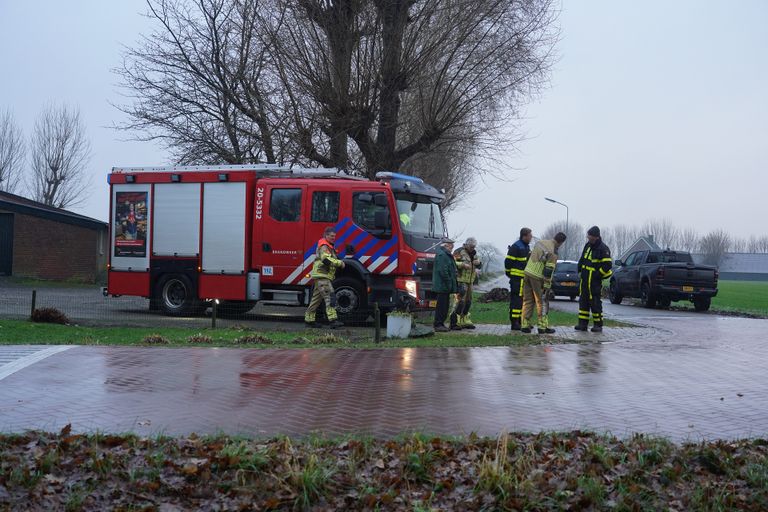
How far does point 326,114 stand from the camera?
21.6 meters

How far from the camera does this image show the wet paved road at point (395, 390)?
6840mm

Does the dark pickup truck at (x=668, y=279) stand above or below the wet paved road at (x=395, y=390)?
above

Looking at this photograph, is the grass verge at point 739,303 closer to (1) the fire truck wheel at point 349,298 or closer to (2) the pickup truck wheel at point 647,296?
(2) the pickup truck wheel at point 647,296

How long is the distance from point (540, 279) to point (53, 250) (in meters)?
27.2

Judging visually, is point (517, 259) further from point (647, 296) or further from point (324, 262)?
point (647, 296)

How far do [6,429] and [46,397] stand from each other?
4.77 feet

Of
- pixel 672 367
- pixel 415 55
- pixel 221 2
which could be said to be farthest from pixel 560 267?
Result: pixel 672 367

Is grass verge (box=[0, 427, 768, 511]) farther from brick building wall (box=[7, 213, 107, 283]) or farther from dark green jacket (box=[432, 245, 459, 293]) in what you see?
brick building wall (box=[7, 213, 107, 283])

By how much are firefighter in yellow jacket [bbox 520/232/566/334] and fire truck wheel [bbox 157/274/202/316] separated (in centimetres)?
774

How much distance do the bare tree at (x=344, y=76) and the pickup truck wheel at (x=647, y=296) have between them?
7532mm

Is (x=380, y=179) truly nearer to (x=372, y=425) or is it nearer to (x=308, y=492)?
(x=372, y=425)

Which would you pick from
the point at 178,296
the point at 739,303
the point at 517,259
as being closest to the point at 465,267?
the point at 517,259

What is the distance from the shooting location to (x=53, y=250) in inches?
1388

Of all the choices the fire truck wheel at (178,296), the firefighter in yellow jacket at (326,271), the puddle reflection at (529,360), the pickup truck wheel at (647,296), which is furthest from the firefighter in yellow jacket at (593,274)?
the pickup truck wheel at (647,296)
